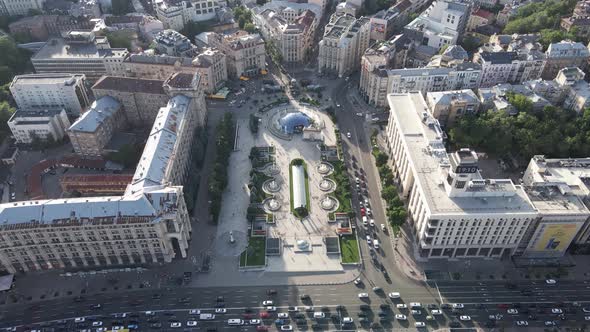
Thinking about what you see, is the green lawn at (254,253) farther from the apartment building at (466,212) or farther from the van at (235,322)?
the apartment building at (466,212)

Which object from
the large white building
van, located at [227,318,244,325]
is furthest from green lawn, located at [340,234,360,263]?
the large white building

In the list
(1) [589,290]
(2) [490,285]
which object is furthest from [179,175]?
(1) [589,290]

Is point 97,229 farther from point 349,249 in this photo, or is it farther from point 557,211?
point 557,211

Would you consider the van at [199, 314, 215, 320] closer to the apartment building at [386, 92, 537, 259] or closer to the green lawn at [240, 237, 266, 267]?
the green lawn at [240, 237, 266, 267]

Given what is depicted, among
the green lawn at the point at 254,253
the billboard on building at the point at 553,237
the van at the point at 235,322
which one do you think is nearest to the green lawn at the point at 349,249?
the green lawn at the point at 254,253

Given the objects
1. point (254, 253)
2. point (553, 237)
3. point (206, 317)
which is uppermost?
point (553, 237)

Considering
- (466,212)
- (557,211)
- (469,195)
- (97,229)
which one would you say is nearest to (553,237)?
(557,211)
